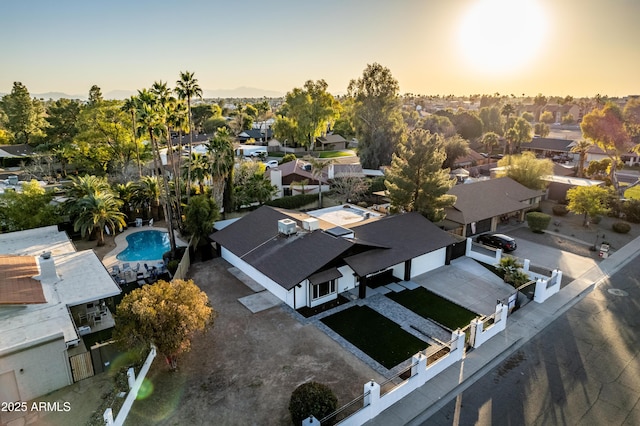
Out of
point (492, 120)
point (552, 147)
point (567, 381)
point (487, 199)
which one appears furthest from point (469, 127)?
point (567, 381)

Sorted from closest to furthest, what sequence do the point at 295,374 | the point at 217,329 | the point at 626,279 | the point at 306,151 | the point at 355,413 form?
the point at 355,413 < the point at 295,374 < the point at 217,329 < the point at 626,279 < the point at 306,151

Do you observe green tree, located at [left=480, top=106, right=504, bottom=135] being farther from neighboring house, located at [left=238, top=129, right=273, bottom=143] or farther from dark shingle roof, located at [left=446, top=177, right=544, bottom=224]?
dark shingle roof, located at [left=446, top=177, right=544, bottom=224]

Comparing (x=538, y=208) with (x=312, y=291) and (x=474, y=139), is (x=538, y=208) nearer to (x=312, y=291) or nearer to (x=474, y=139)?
(x=312, y=291)

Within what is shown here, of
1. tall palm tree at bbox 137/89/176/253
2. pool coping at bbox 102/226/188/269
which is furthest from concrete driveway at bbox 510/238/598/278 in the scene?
tall palm tree at bbox 137/89/176/253

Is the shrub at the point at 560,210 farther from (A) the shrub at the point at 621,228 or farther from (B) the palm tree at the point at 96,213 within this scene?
(B) the palm tree at the point at 96,213

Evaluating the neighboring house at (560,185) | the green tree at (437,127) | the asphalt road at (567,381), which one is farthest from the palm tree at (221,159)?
the green tree at (437,127)

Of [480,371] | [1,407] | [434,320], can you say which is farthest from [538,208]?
[1,407]
